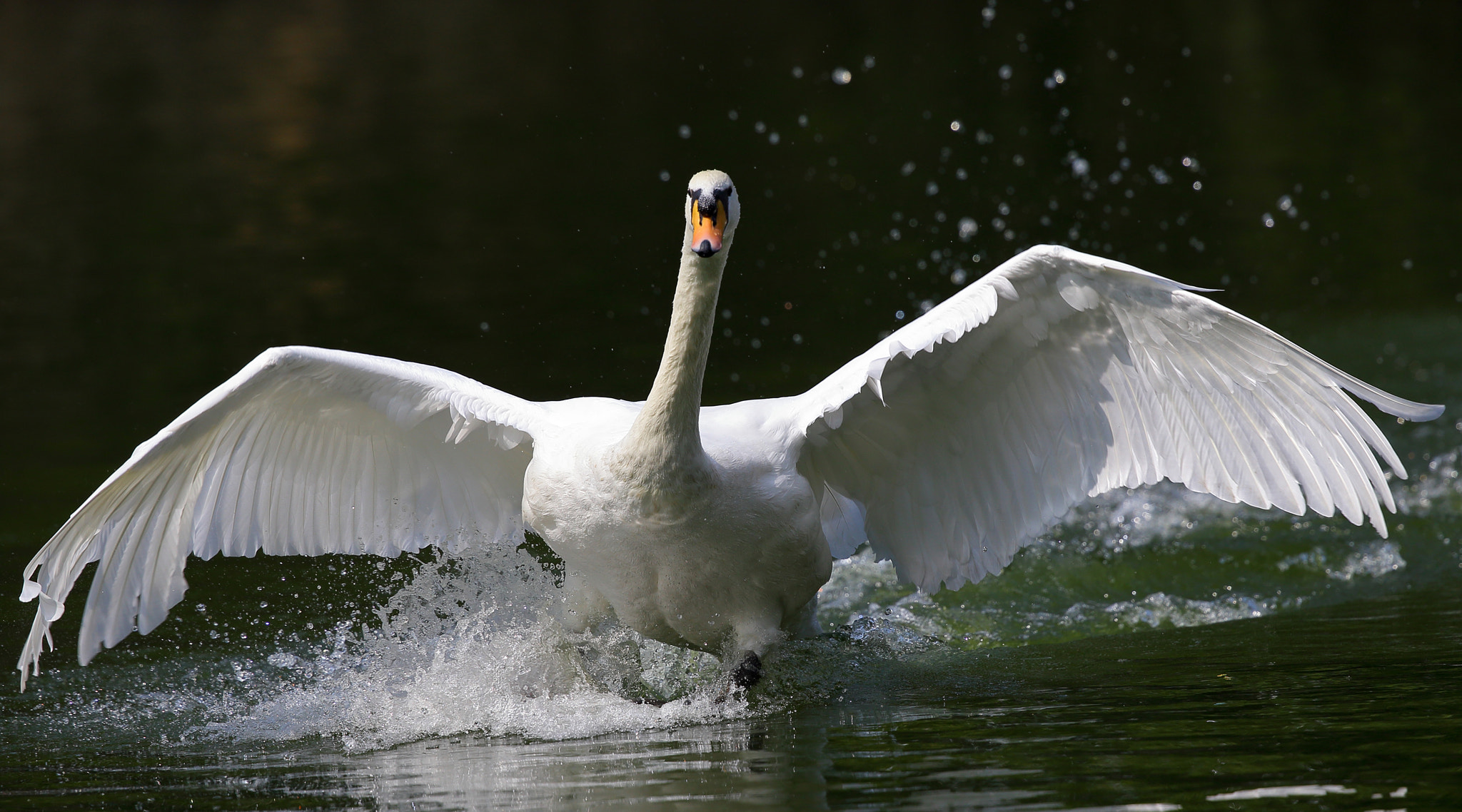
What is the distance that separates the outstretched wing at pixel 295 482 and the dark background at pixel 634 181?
3.49 metres

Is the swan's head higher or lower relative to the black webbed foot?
higher

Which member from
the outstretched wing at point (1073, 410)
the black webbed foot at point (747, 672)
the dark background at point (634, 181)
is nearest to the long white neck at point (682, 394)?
the outstretched wing at point (1073, 410)

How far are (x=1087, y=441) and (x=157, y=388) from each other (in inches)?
360

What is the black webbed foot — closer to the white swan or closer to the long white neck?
the white swan

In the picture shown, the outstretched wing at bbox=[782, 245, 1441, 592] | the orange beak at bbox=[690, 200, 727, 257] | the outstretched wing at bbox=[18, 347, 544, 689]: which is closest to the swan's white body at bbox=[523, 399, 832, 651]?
the outstretched wing at bbox=[782, 245, 1441, 592]

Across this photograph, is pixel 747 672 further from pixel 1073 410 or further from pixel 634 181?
pixel 634 181

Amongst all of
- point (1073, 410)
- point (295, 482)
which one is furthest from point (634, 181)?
point (1073, 410)

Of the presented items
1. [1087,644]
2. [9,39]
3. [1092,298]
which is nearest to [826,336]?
[1087,644]

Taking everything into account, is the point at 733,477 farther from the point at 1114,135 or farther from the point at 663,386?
the point at 1114,135

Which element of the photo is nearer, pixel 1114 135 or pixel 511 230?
pixel 511 230

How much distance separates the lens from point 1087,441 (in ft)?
23.3

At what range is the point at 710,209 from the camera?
613cm

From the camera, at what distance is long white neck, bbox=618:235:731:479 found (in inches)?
245

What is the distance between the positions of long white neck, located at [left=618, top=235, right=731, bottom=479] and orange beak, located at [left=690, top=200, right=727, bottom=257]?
11cm
